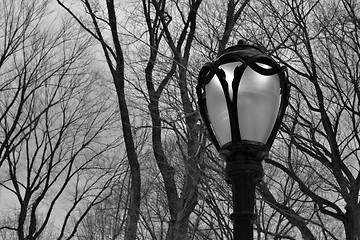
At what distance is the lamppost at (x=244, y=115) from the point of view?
2.21 metres

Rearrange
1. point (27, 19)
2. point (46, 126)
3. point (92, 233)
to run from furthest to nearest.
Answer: point (92, 233)
point (46, 126)
point (27, 19)

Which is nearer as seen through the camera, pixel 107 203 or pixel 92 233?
pixel 107 203

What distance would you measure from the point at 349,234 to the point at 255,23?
3275 millimetres

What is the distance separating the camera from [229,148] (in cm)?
226

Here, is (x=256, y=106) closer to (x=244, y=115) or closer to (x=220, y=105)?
(x=244, y=115)

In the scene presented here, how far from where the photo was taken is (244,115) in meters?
2.21

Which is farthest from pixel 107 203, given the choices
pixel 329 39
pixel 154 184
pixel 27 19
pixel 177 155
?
pixel 329 39

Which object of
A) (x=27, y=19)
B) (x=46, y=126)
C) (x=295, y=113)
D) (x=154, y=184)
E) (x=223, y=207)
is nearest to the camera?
(x=295, y=113)

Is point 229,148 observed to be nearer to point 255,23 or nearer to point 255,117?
point 255,117

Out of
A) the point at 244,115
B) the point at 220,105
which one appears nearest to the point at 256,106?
the point at 244,115

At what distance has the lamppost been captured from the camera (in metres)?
2.21

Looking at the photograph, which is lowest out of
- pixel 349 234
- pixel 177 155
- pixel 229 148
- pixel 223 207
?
pixel 229 148

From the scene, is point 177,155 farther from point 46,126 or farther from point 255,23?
point 46,126

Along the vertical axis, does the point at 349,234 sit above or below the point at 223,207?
below
